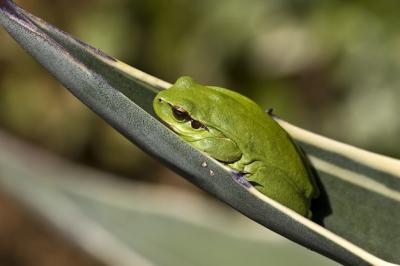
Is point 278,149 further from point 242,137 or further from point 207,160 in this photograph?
point 207,160

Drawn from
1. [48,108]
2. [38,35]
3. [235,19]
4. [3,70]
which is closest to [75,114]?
[48,108]

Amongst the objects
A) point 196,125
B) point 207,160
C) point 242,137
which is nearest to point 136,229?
point 196,125

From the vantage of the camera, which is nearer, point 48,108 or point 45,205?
point 45,205

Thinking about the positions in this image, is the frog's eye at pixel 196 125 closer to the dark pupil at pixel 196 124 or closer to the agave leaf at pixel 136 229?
the dark pupil at pixel 196 124

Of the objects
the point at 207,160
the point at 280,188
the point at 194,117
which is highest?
the point at 194,117

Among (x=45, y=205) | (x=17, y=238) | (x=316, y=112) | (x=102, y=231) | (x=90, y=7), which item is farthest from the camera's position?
(x=17, y=238)

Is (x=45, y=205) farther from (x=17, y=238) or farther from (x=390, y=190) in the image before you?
(x=17, y=238)
